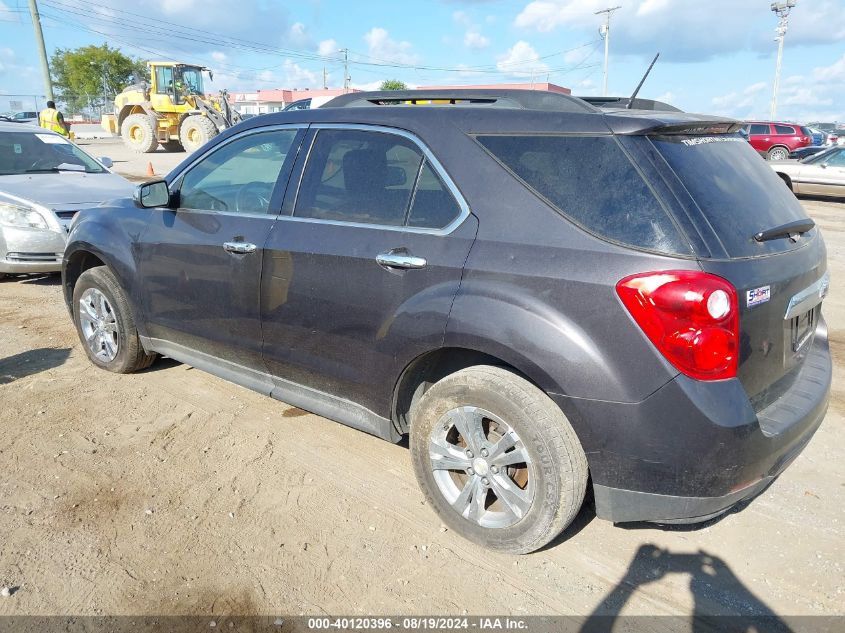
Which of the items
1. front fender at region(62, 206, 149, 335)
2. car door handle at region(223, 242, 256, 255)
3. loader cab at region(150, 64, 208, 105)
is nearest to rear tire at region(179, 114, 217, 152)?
loader cab at region(150, 64, 208, 105)

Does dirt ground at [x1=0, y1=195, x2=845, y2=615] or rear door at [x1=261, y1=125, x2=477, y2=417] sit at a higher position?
rear door at [x1=261, y1=125, x2=477, y2=417]

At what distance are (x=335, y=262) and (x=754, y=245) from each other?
5.83 feet

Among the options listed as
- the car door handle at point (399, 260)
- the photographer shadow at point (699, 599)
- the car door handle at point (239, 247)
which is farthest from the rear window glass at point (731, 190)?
the car door handle at point (239, 247)

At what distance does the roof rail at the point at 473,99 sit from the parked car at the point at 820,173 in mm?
15079

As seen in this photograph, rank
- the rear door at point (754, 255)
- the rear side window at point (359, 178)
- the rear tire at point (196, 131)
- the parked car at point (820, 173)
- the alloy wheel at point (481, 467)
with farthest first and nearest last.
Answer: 1. the rear tire at point (196, 131)
2. the parked car at point (820, 173)
3. the rear side window at point (359, 178)
4. the alloy wheel at point (481, 467)
5. the rear door at point (754, 255)

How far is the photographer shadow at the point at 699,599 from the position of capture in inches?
96.3

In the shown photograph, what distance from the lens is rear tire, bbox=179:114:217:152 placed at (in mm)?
24175

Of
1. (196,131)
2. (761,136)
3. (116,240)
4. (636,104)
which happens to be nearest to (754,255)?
(636,104)

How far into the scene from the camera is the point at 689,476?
237 centimetres

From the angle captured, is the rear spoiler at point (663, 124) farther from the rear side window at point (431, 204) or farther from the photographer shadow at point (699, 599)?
→ the photographer shadow at point (699, 599)

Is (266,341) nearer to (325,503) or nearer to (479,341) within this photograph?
(325,503)

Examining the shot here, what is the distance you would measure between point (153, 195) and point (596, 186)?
8.84 feet

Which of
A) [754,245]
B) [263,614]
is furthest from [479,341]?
[263,614]

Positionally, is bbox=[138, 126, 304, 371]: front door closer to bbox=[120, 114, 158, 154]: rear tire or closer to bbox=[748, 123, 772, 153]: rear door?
bbox=[120, 114, 158, 154]: rear tire
